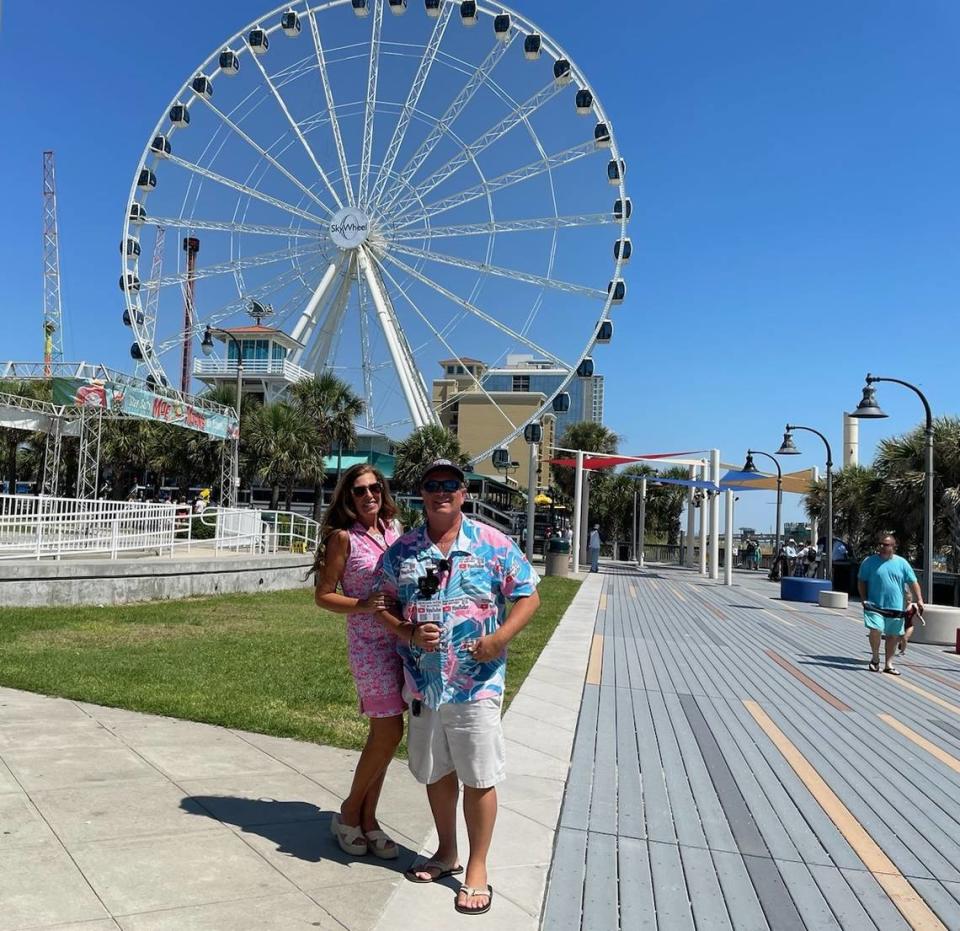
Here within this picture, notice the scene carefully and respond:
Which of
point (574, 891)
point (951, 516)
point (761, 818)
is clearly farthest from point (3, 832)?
point (951, 516)

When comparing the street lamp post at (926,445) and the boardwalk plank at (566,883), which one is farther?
the street lamp post at (926,445)

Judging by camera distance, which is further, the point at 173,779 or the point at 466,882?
the point at 173,779

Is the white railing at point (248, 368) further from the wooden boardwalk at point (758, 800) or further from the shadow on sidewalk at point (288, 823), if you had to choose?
the shadow on sidewalk at point (288, 823)

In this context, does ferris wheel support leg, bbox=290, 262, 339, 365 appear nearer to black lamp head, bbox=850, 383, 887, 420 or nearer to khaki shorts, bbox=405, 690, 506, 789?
black lamp head, bbox=850, 383, 887, 420

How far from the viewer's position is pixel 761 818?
486 centimetres

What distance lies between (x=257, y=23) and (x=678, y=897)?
1402 inches

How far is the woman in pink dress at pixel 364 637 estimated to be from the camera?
3826 millimetres

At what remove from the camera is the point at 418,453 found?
4531 cm

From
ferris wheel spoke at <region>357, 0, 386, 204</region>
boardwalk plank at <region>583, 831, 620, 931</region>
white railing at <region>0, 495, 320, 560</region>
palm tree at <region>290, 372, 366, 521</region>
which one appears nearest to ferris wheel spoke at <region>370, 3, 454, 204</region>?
ferris wheel spoke at <region>357, 0, 386, 204</region>

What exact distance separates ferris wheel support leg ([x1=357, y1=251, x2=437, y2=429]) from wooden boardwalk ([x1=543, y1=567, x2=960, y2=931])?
2192cm

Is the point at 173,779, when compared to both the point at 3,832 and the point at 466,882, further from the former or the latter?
the point at 466,882

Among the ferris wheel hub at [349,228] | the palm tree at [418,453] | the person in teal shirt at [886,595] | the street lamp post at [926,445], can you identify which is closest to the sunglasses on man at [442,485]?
the person in teal shirt at [886,595]

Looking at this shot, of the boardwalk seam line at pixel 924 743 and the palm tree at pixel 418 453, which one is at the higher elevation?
the palm tree at pixel 418 453

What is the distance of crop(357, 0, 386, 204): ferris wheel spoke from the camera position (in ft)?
109
